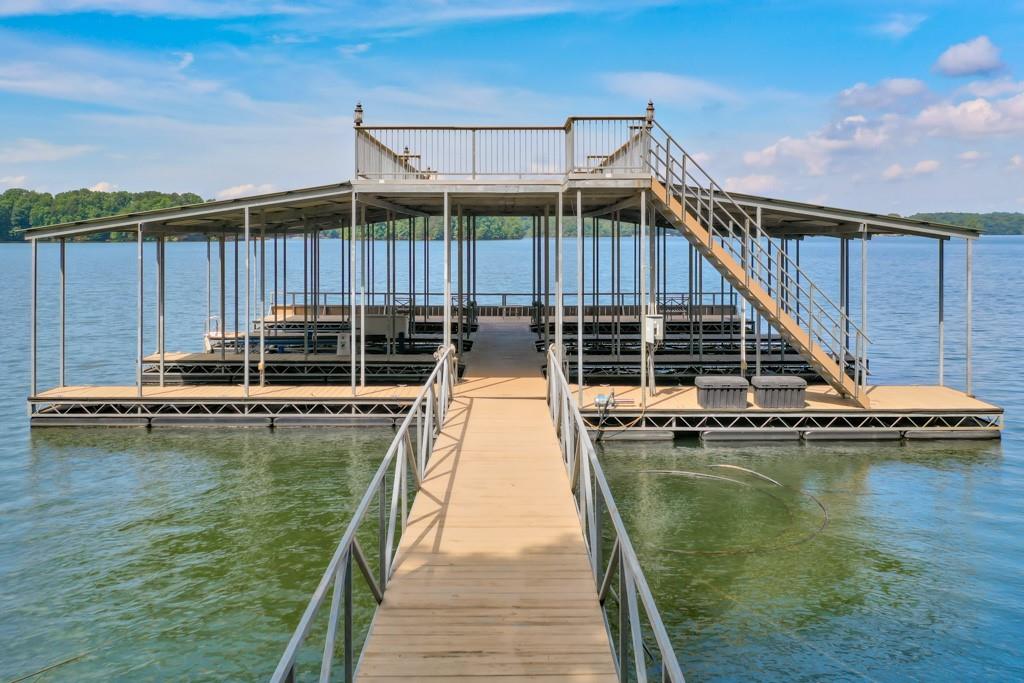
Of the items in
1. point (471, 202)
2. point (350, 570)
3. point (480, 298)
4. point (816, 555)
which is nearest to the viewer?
point (350, 570)

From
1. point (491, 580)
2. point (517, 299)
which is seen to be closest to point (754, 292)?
point (491, 580)

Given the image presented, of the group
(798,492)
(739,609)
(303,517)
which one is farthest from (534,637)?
(798,492)

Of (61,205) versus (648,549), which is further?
(61,205)

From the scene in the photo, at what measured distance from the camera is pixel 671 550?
12078 millimetres

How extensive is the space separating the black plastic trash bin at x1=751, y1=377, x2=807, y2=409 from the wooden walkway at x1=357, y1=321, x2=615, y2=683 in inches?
249

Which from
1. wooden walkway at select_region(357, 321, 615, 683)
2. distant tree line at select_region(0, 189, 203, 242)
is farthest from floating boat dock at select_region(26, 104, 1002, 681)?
distant tree line at select_region(0, 189, 203, 242)

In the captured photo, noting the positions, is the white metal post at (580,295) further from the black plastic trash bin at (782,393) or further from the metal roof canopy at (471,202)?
the black plastic trash bin at (782,393)

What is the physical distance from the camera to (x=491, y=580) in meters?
8.26

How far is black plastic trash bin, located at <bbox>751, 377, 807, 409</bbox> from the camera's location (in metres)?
18.5

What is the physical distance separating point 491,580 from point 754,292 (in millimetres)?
11832

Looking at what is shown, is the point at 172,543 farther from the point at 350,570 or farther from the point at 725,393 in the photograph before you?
the point at 725,393

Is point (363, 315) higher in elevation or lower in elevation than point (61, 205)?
lower

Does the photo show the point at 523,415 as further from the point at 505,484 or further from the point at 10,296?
the point at 10,296

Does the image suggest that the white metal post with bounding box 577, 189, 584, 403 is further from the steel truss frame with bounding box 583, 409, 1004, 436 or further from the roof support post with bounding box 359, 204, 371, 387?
the roof support post with bounding box 359, 204, 371, 387
